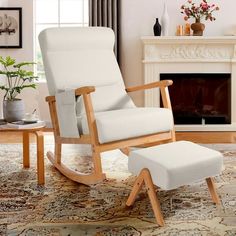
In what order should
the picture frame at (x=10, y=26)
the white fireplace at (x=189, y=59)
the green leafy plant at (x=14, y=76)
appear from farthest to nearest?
1. the picture frame at (x=10, y=26)
2. the white fireplace at (x=189, y=59)
3. the green leafy plant at (x=14, y=76)

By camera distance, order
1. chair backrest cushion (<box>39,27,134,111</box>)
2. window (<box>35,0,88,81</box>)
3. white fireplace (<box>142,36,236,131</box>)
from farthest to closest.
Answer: window (<box>35,0,88,81</box>) → white fireplace (<box>142,36,236,131</box>) → chair backrest cushion (<box>39,27,134,111</box>)

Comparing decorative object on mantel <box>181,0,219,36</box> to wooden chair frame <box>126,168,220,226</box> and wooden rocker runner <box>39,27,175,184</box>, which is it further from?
wooden chair frame <box>126,168,220,226</box>

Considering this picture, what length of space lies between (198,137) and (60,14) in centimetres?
257

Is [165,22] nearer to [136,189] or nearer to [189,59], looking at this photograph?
[189,59]

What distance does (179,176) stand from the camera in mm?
2307

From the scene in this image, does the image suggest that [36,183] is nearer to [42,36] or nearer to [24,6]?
[42,36]

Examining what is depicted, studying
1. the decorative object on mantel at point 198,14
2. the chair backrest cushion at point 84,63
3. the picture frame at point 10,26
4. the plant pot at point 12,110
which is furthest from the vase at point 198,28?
the plant pot at point 12,110

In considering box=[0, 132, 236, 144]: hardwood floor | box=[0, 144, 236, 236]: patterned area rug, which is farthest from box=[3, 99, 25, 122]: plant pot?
box=[0, 132, 236, 144]: hardwood floor

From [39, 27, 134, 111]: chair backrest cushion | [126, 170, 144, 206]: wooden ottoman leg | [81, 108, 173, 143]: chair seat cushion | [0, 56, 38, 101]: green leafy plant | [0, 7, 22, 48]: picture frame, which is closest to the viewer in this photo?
[126, 170, 144, 206]: wooden ottoman leg

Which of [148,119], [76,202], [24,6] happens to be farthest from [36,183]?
[24,6]

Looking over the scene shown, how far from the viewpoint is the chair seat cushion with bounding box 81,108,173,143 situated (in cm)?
292

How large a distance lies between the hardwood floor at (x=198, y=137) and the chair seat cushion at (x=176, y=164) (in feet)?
7.95

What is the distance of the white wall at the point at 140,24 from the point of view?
231 inches

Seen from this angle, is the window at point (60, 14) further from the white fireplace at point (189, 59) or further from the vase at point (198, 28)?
the vase at point (198, 28)
